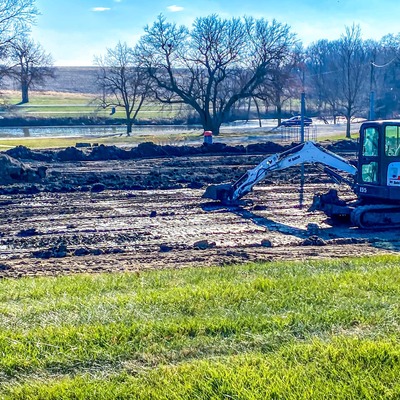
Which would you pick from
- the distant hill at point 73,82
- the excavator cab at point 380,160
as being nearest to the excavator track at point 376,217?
the excavator cab at point 380,160

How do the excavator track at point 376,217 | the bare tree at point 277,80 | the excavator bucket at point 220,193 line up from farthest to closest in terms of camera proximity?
1. the bare tree at point 277,80
2. the excavator bucket at point 220,193
3. the excavator track at point 376,217

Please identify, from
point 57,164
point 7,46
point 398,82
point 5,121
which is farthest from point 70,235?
point 398,82

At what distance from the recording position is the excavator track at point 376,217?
1458 centimetres

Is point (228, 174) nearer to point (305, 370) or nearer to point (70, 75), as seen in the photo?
point (305, 370)

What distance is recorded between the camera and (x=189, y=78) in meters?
52.0

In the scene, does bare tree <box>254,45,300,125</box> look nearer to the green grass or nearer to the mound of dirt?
the mound of dirt

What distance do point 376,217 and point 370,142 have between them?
1.76 m

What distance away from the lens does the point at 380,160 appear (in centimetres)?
1427

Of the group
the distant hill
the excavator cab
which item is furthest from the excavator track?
the distant hill

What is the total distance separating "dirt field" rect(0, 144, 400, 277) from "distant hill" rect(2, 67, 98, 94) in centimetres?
8885

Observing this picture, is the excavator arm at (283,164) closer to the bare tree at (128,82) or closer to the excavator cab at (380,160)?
the excavator cab at (380,160)

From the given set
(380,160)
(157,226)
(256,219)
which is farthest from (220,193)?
(380,160)

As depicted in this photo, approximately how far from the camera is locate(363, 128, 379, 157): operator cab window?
562 inches

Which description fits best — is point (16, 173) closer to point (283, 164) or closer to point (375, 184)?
point (283, 164)
